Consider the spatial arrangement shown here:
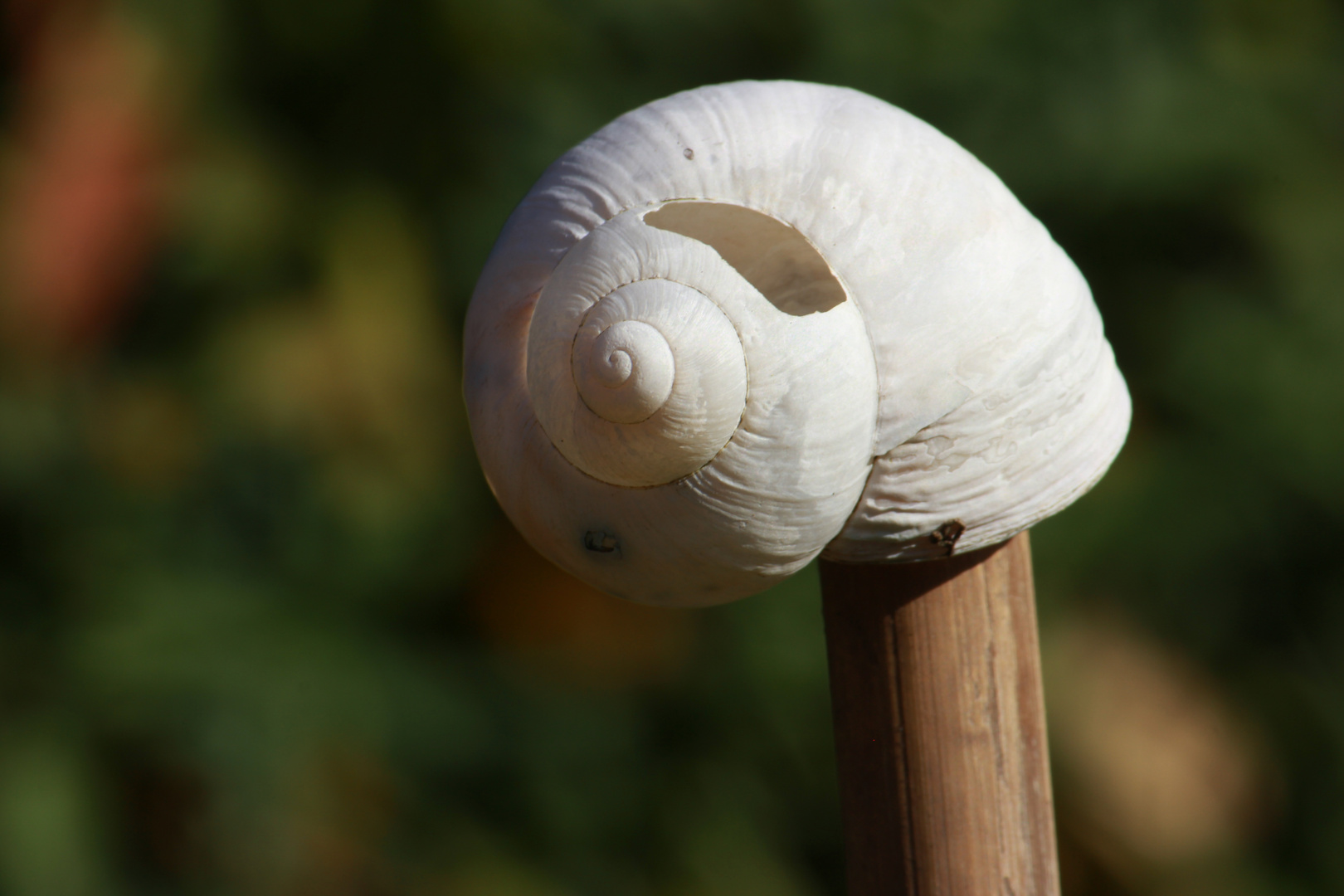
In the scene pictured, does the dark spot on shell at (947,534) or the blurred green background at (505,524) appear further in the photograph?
the blurred green background at (505,524)

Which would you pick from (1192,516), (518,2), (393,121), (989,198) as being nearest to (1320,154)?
(1192,516)

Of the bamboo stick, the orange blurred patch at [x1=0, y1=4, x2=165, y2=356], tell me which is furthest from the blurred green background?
the bamboo stick

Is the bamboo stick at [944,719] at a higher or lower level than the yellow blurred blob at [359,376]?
lower

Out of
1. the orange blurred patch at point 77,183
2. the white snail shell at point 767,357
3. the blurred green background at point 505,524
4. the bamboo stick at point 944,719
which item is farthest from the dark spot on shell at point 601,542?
the orange blurred patch at point 77,183

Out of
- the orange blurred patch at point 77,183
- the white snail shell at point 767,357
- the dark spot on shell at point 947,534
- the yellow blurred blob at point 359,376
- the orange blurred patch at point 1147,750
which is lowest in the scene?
the orange blurred patch at point 1147,750

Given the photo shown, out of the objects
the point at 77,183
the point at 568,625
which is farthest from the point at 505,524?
the point at 77,183

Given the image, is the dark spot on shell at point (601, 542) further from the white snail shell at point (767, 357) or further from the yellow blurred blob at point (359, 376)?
the yellow blurred blob at point (359, 376)

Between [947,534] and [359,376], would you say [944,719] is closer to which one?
[947,534]

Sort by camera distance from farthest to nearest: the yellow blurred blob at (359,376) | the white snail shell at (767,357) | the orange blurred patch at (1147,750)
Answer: the yellow blurred blob at (359,376)
the orange blurred patch at (1147,750)
the white snail shell at (767,357)
